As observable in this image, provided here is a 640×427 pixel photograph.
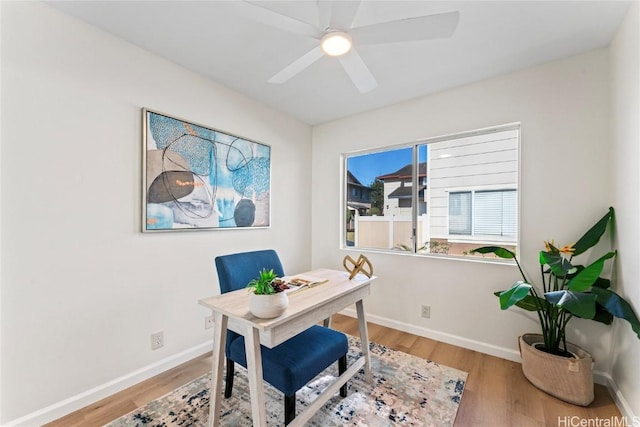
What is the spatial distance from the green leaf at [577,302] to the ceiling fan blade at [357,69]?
187 centimetres

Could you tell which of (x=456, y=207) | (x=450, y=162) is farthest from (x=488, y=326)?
(x=450, y=162)

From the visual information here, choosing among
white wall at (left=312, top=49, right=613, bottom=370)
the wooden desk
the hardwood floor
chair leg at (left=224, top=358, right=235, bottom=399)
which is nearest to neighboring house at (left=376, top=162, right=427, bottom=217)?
white wall at (left=312, top=49, right=613, bottom=370)

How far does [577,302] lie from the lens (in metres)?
1.54

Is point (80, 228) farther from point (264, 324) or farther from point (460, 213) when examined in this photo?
point (460, 213)

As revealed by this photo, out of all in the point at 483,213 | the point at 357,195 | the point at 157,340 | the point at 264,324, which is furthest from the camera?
the point at 357,195

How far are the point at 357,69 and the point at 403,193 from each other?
5.44ft

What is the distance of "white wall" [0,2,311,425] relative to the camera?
1.50 meters

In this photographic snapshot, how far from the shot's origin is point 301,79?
243cm

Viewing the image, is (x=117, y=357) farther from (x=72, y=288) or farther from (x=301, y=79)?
(x=301, y=79)

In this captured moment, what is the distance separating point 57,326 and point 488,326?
3.28 m

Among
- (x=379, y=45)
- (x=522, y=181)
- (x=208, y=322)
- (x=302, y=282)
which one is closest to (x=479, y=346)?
(x=522, y=181)

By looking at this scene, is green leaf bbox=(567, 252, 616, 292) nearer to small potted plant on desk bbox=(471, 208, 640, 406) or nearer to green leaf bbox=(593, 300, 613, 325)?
small potted plant on desk bbox=(471, 208, 640, 406)

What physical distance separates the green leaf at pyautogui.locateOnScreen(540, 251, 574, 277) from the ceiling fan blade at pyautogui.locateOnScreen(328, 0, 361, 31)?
199 centimetres

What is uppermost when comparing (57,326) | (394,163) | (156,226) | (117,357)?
(394,163)
